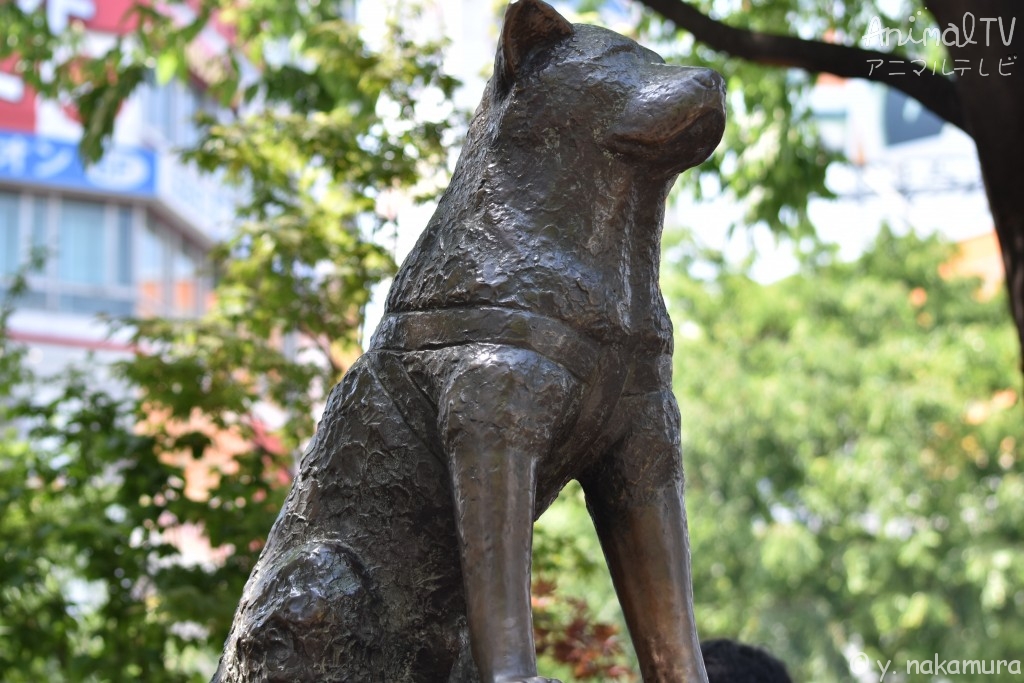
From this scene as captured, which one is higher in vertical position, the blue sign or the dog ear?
the blue sign

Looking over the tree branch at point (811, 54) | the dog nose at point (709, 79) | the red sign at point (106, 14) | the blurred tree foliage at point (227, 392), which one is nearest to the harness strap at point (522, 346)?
the dog nose at point (709, 79)

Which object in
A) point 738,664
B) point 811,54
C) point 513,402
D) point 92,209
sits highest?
point 92,209

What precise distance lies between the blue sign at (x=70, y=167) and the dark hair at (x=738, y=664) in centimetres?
1626

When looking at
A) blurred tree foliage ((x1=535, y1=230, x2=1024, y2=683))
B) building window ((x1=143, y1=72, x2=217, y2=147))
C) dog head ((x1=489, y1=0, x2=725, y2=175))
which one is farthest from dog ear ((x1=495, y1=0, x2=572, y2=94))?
building window ((x1=143, y1=72, x2=217, y2=147))

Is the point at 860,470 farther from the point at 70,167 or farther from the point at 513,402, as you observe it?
the point at 513,402

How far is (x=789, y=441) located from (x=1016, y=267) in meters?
9.99

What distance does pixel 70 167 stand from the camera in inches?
731

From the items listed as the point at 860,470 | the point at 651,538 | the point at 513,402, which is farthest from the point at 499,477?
the point at 860,470

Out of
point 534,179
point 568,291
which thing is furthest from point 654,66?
point 568,291

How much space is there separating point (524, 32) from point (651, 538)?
75 cm

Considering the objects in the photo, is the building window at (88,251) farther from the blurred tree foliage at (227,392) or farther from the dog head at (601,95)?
the dog head at (601,95)

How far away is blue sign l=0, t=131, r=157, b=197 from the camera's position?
18125 millimetres

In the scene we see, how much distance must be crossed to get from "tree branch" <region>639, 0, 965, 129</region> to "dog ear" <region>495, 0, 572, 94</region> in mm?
2825

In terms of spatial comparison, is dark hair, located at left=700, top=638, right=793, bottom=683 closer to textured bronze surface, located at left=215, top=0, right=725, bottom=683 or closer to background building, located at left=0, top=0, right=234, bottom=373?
textured bronze surface, located at left=215, top=0, right=725, bottom=683
